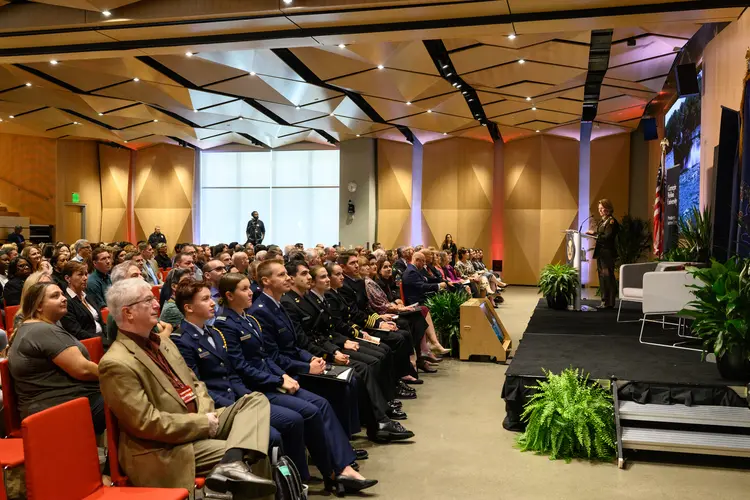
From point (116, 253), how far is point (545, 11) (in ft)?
17.1

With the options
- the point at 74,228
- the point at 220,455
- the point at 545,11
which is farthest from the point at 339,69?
the point at 74,228

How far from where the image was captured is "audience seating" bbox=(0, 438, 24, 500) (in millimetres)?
2588

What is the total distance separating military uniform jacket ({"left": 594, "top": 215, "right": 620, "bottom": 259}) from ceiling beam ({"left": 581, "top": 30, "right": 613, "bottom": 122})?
2361mm

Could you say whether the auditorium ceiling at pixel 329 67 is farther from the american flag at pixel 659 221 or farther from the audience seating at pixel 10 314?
the audience seating at pixel 10 314

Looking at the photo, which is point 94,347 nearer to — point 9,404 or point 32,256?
point 9,404

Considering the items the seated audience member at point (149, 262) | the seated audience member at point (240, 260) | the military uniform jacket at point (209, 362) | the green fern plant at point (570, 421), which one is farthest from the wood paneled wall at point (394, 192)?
the military uniform jacket at point (209, 362)

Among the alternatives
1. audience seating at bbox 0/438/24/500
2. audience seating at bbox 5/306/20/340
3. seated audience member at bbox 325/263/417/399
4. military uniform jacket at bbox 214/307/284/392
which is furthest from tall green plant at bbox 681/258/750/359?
audience seating at bbox 5/306/20/340

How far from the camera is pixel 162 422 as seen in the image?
2.51 metres

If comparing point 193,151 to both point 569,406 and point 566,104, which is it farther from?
point 569,406

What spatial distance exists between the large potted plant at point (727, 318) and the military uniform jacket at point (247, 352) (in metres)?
2.90

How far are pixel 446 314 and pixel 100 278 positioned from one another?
12.2ft

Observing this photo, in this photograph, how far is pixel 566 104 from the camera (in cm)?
1313

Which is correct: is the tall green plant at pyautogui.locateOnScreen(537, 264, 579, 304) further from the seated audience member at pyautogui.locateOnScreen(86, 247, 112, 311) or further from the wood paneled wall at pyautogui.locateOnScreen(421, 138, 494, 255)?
the wood paneled wall at pyautogui.locateOnScreen(421, 138, 494, 255)

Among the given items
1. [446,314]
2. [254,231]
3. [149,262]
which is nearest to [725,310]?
[446,314]
